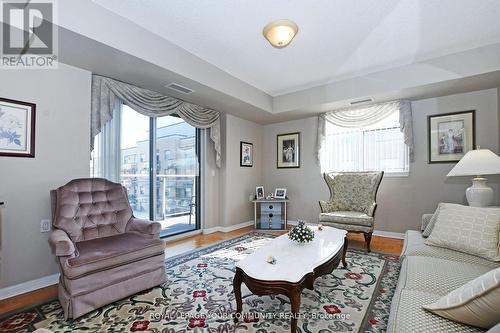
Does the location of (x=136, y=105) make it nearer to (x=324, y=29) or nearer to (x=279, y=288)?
(x=324, y=29)

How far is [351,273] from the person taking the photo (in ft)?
8.61

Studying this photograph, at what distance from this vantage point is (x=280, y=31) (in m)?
2.21

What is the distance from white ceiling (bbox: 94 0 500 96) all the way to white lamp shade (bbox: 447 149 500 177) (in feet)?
4.36

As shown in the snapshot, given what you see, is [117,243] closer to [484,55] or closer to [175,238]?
[175,238]

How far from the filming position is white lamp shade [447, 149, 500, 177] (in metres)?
2.73

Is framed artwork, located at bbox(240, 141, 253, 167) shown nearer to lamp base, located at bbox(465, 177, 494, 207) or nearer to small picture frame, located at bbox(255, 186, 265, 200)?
small picture frame, located at bbox(255, 186, 265, 200)

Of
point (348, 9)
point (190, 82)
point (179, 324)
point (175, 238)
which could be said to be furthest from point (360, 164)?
A: point (179, 324)

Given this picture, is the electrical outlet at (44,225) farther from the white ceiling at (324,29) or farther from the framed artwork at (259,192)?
Result: the framed artwork at (259,192)

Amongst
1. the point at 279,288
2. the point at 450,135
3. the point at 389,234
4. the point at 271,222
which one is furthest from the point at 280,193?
the point at 279,288

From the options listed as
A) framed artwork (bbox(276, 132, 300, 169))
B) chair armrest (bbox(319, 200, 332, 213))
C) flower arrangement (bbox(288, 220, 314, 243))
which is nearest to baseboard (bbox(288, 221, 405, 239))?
chair armrest (bbox(319, 200, 332, 213))

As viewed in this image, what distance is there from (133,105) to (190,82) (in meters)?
0.86

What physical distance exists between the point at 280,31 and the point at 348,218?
258cm

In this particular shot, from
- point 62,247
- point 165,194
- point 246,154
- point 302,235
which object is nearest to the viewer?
point 62,247

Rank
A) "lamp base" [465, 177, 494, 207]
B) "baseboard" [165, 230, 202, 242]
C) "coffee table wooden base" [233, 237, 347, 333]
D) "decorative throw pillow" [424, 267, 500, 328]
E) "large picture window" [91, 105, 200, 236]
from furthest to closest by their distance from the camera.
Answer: "baseboard" [165, 230, 202, 242] → "large picture window" [91, 105, 200, 236] → "lamp base" [465, 177, 494, 207] → "coffee table wooden base" [233, 237, 347, 333] → "decorative throw pillow" [424, 267, 500, 328]
